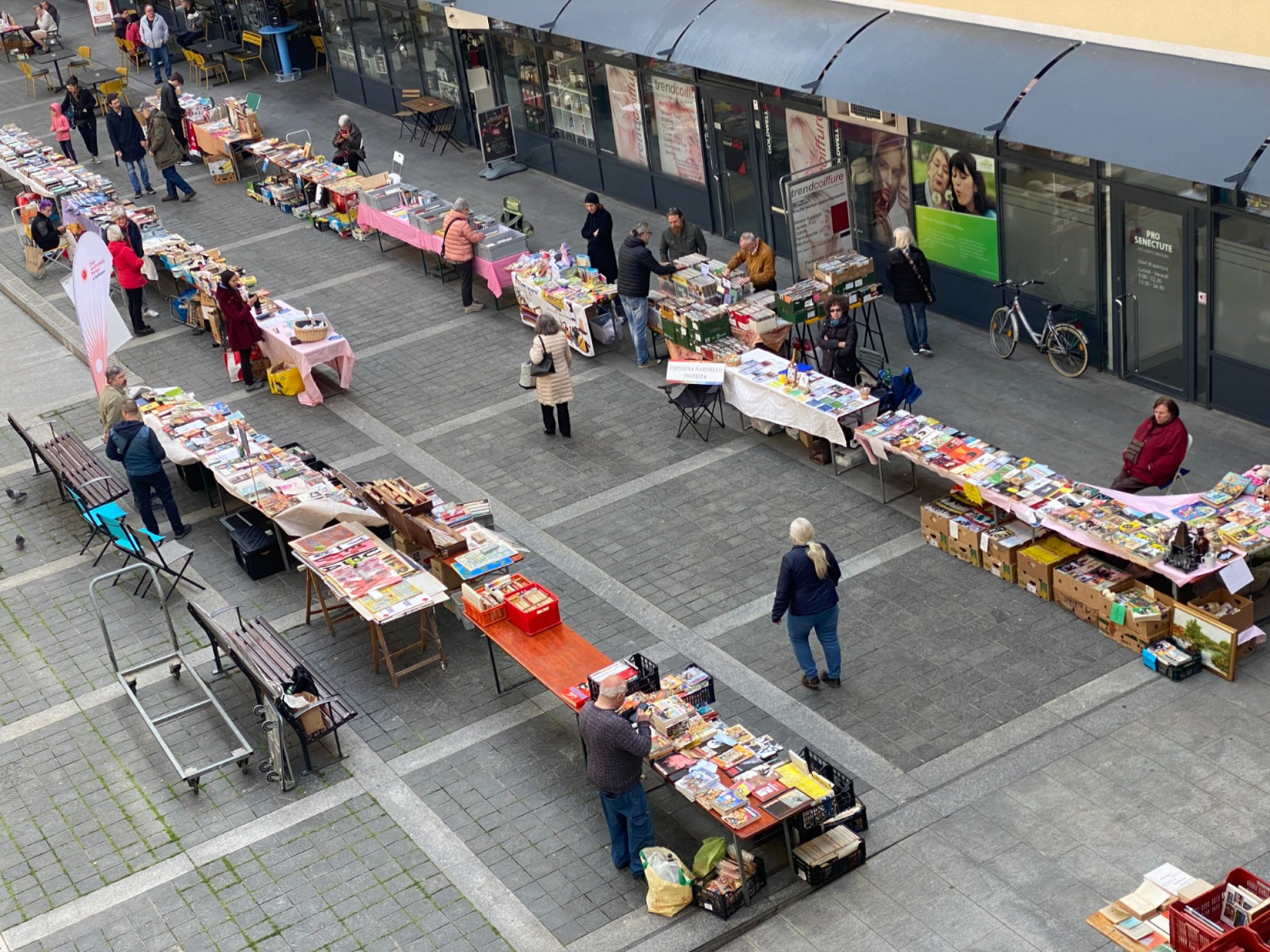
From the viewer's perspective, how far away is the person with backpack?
17.6 metres

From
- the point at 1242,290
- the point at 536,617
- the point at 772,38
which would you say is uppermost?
the point at 772,38

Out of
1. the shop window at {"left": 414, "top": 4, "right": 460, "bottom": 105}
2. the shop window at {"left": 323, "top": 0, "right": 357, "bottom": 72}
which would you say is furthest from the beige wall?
the shop window at {"left": 323, "top": 0, "right": 357, "bottom": 72}

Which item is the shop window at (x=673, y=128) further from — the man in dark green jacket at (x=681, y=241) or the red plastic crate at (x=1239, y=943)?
the red plastic crate at (x=1239, y=943)

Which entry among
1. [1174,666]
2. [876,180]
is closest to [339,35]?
[876,180]

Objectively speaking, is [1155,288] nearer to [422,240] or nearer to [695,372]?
[695,372]

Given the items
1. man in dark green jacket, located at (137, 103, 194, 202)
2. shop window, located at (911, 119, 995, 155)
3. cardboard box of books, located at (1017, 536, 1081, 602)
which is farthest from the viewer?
man in dark green jacket, located at (137, 103, 194, 202)

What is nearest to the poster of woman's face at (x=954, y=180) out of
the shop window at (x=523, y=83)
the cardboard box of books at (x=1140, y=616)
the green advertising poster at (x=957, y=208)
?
the green advertising poster at (x=957, y=208)

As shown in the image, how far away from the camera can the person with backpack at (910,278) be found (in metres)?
17.6

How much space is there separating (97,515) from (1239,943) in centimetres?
1139

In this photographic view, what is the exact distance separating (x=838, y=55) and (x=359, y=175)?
10.4 metres

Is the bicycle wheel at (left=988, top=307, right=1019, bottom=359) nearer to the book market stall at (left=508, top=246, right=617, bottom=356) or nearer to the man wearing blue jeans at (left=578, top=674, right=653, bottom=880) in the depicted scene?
the book market stall at (left=508, top=246, right=617, bottom=356)

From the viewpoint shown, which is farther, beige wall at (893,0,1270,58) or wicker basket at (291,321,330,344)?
wicker basket at (291,321,330,344)

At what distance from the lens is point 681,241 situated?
759 inches

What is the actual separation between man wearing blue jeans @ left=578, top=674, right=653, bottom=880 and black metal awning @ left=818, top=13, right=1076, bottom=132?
28.0 feet
